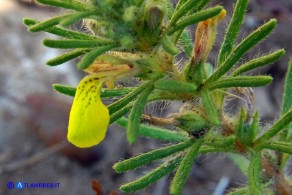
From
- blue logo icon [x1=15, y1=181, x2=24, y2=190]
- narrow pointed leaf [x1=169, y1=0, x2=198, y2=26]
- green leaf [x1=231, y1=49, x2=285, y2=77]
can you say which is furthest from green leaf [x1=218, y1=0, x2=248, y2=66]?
blue logo icon [x1=15, y1=181, x2=24, y2=190]

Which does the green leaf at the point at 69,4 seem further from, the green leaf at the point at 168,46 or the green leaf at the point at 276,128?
the green leaf at the point at 276,128

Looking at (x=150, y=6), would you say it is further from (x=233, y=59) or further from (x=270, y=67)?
(x=270, y=67)

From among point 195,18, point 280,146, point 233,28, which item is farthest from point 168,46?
point 280,146

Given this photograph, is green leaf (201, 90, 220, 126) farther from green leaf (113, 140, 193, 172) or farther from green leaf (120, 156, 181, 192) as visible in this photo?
green leaf (120, 156, 181, 192)

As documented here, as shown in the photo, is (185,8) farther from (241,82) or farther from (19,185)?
(19,185)

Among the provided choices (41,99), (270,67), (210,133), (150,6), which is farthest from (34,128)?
(150,6)

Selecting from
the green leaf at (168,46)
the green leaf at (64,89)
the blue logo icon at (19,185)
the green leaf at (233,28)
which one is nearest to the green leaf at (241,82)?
→ the green leaf at (233,28)

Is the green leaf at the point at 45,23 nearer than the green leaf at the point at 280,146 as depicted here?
Yes
